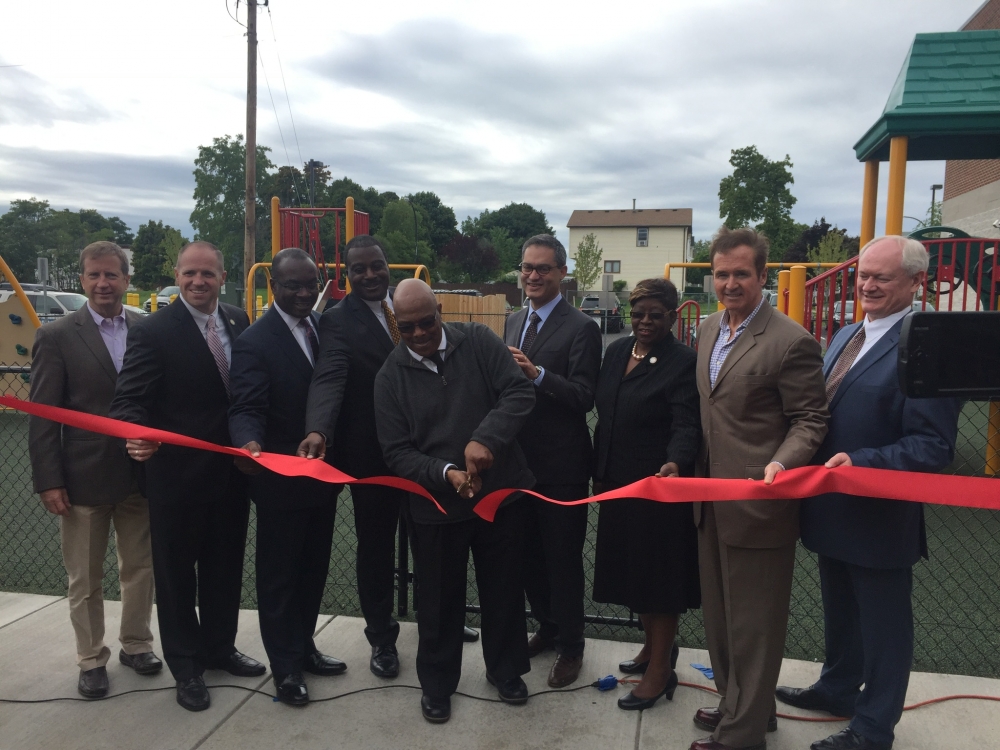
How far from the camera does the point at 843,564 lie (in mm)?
3176

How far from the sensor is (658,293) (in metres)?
3.32

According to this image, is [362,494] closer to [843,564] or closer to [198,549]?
[198,549]

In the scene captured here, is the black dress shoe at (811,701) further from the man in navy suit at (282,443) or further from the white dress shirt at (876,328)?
the man in navy suit at (282,443)

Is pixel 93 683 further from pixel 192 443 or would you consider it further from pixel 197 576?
pixel 192 443

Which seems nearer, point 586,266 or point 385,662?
point 385,662

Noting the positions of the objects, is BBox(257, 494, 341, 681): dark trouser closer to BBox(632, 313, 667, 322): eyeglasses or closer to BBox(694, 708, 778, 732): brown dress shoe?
BBox(632, 313, 667, 322): eyeglasses

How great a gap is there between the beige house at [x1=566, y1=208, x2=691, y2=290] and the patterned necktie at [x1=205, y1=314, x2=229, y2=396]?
73308 mm

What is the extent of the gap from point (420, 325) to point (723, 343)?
126 centimetres

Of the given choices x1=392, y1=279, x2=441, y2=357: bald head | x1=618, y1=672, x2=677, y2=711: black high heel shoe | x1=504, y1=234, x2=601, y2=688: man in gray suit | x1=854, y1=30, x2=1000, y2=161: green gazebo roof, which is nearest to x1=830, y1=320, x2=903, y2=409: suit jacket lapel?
x1=504, y1=234, x2=601, y2=688: man in gray suit

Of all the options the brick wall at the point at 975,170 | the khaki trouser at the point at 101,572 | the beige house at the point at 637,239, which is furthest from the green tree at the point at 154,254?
the khaki trouser at the point at 101,572

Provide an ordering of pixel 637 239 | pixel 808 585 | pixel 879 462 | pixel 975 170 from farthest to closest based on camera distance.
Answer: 1. pixel 637 239
2. pixel 975 170
3. pixel 808 585
4. pixel 879 462

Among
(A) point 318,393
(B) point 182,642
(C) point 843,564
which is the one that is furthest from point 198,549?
(C) point 843,564

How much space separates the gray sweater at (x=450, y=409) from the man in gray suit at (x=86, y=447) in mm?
1366

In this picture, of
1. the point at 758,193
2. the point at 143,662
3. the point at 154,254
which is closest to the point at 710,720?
the point at 143,662
